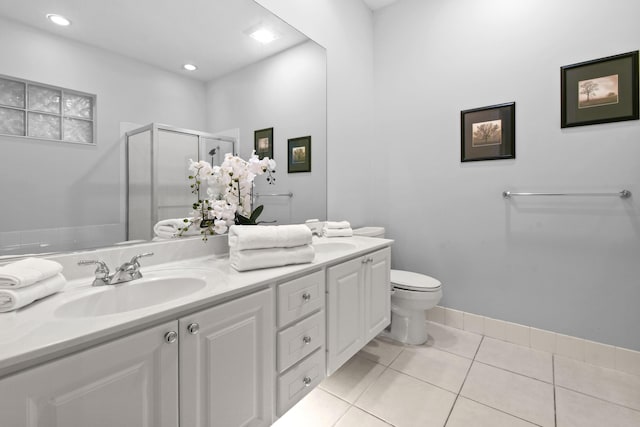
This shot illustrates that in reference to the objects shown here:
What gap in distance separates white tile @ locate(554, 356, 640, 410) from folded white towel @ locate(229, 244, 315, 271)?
5.45ft

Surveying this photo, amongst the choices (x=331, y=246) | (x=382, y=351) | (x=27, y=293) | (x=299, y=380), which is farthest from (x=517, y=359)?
(x=27, y=293)

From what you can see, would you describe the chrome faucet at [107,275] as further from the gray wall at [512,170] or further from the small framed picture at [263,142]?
the gray wall at [512,170]

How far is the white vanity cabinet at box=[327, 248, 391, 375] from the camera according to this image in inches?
55.4

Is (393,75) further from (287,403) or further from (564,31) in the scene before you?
(287,403)

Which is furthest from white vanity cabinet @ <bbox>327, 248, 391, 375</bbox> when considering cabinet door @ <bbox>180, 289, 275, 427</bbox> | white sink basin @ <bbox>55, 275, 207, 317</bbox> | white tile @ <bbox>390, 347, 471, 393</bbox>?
white sink basin @ <bbox>55, 275, 207, 317</bbox>

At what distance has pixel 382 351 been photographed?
201 centimetres

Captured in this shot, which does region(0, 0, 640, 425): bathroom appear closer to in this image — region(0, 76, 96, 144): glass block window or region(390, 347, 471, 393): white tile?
region(0, 76, 96, 144): glass block window

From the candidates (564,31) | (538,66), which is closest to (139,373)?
(538,66)

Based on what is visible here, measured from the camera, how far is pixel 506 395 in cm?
156

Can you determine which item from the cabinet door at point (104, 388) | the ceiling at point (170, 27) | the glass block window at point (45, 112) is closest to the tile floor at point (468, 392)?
the cabinet door at point (104, 388)

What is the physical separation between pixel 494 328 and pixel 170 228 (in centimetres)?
229

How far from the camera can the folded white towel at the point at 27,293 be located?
2.44 feet

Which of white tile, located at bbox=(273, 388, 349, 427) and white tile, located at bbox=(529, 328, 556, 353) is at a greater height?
white tile, located at bbox=(529, 328, 556, 353)

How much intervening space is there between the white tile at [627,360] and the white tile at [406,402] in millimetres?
1118
